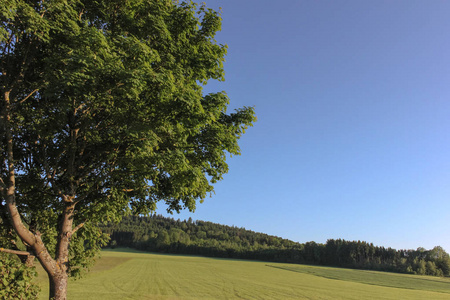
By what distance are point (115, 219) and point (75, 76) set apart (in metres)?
6.06

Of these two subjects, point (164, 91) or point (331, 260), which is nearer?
point (164, 91)

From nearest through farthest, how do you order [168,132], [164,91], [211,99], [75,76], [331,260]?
1. [75,76]
2. [164,91]
3. [168,132]
4. [211,99]
5. [331,260]

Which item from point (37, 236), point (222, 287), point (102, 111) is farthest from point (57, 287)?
point (222, 287)

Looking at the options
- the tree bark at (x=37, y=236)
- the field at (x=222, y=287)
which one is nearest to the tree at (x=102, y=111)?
the tree bark at (x=37, y=236)

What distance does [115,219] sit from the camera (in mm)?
10555

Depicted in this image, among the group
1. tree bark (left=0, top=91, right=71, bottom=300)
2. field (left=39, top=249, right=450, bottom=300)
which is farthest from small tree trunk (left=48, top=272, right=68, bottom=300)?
field (left=39, top=249, right=450, bottom=300)


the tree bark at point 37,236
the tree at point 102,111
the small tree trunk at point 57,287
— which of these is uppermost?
the tree at point 102,111

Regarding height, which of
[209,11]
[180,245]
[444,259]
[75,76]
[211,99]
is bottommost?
[180,245]

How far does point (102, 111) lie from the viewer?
9.63 metres

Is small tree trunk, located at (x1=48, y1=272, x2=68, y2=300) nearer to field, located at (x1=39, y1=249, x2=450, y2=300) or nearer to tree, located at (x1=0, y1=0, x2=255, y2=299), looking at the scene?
tree, located at (x1=0, y1=0, x2=255, y2=299)

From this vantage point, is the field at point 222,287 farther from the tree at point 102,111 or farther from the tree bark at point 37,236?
the tree at point 102,111

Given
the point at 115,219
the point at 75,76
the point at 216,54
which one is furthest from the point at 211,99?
the point at 115,219

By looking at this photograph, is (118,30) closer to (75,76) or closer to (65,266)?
(75,76)

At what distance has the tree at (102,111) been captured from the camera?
7.43 meters
